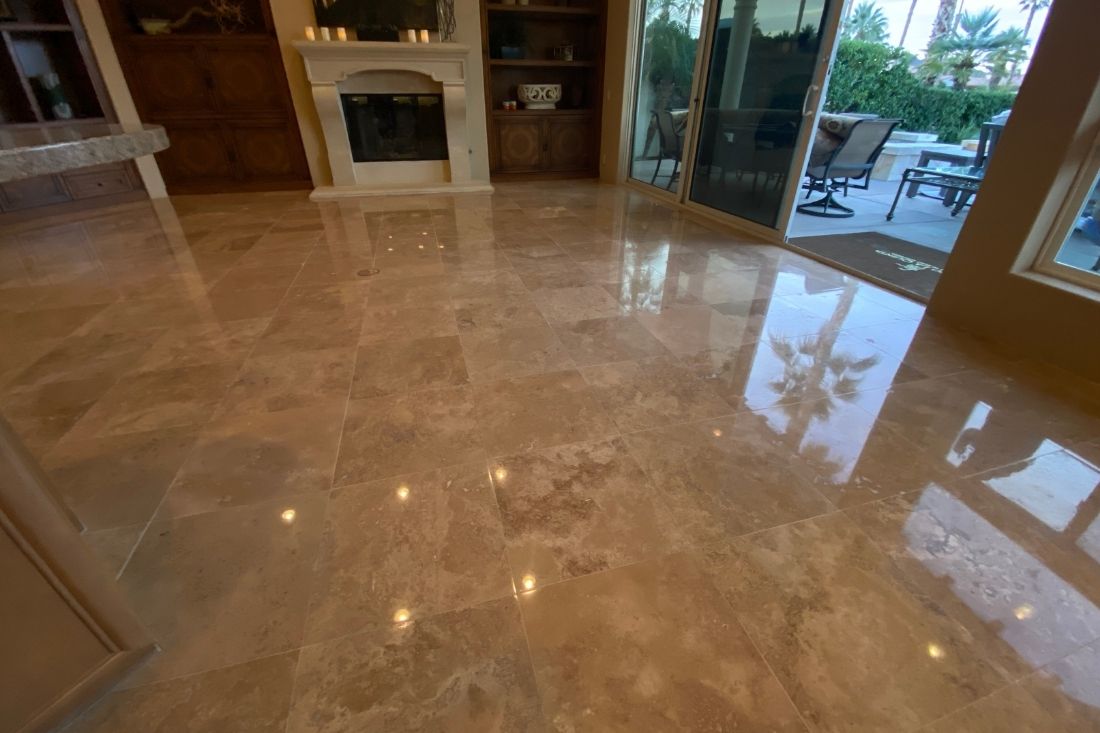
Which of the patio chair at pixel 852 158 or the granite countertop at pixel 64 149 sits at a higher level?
the granite countertop at pixel 64 149

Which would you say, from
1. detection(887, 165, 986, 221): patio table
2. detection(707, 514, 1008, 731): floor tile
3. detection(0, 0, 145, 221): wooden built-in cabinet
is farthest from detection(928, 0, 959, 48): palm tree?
detection(0, 0, 145, 221): wooden built-in cabinet

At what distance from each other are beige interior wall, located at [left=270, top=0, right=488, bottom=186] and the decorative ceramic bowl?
0.54m


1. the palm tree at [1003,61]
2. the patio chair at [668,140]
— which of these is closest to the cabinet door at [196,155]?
the patio chair at [668,140]

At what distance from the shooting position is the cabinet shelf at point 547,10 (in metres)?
5.38

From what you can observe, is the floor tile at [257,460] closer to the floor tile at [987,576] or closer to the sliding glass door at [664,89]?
the floor tile at [987,576]

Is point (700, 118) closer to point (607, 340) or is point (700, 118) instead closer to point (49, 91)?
point (607, 340)

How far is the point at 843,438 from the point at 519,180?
17.8 feet

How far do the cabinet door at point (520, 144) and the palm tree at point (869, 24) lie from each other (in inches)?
192

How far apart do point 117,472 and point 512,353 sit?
1443mm

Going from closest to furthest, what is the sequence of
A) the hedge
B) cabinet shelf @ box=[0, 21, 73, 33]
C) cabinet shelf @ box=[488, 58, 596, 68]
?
cabinet shelf @ box=[0, 21, 73, 33]
cabinet shelf @ box=[488, 58, 596, 68]
the hedge

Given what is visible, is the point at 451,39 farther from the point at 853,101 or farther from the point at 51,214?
the point at 853,101

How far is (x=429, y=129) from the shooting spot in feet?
18.6

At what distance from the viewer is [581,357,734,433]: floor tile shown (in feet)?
5.96

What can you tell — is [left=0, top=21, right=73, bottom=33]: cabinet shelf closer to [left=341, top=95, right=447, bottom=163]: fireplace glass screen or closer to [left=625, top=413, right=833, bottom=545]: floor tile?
[left=341, top=95, right=447, bottom=163]: fireplace glass screen
